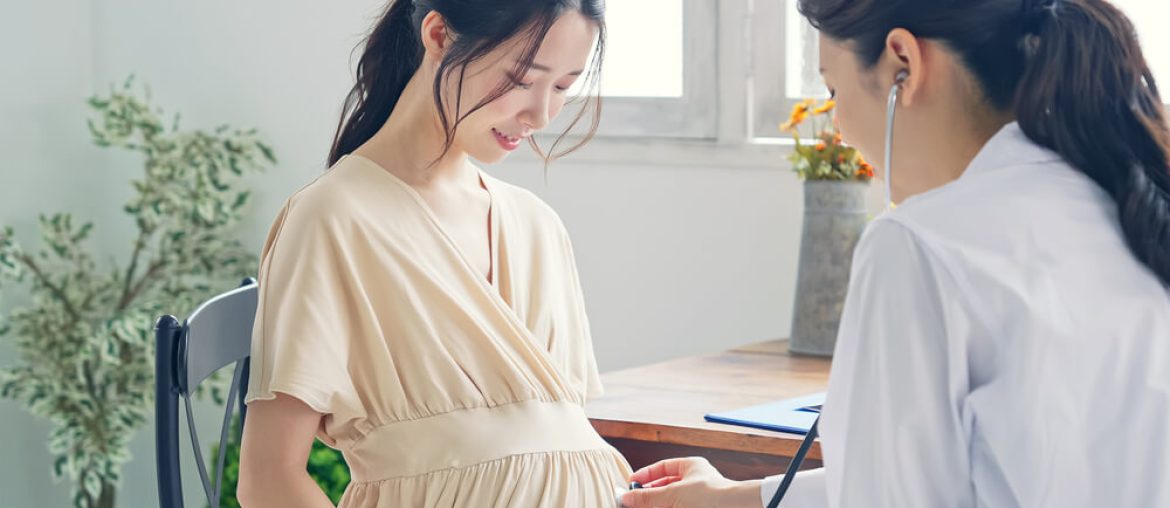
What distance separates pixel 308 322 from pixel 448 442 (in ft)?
0.59

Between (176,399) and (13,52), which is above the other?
(13,52)

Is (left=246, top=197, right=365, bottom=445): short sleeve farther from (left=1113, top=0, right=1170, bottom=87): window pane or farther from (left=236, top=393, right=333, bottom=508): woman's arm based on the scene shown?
(left=1113, top=0, right=1170, bottom=87): window pane

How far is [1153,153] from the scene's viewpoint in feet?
2.99

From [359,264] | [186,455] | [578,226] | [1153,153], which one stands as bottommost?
[186,455]

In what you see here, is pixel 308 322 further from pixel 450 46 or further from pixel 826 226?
pixel 826 226

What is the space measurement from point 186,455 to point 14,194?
2.39ft

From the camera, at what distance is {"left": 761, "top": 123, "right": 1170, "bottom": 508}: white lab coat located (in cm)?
83

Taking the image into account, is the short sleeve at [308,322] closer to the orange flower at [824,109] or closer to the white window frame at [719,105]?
the orange flower at [824,109]

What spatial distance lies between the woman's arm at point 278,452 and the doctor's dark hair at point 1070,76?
2.04 ft

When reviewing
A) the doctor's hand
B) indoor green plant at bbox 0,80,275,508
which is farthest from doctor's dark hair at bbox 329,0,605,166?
indoor green plant at bbox 0,80,275,508

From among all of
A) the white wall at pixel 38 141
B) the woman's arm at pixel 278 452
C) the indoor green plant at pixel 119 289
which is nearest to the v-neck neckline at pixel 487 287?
the woman's arm at pixel 278 452

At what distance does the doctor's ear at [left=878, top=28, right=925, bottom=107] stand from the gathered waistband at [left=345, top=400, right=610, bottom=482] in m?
0.55

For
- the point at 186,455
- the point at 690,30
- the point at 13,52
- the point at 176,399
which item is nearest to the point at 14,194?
the point at 13,52

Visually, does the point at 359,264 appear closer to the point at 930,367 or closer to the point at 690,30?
the point at 930,367
